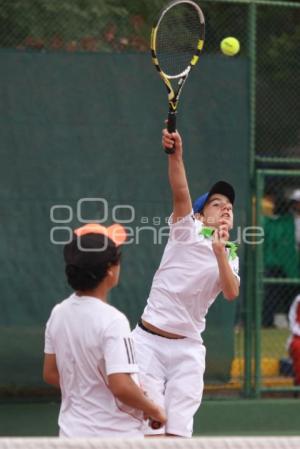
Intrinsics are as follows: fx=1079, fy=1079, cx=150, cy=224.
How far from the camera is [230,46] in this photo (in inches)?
270

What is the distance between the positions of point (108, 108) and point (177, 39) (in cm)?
102

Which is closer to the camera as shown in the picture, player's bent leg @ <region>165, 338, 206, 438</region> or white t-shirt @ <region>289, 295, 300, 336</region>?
player's bent leg @ <region>165, 338, 206, 438</region>

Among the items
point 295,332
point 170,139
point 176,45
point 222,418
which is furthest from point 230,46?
point 170,139

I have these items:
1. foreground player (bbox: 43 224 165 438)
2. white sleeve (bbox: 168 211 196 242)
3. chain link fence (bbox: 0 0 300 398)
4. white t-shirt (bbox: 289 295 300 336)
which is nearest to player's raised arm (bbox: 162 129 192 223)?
white sleeve (bbox: 168 211 196 242)

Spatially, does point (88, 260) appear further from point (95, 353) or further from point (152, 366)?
point (152, 366)

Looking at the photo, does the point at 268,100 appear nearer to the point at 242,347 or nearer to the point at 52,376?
the point at 242,347

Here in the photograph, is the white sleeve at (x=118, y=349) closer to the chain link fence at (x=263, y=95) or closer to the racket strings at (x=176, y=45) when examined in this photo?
the racket strings at (x=176, y=45)

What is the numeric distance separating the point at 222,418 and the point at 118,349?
3.58 m

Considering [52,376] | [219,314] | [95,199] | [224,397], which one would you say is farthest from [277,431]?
[52,376]

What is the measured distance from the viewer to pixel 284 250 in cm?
712

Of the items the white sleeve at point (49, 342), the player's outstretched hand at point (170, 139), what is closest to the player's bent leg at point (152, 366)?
the player's outstretched hand at point (170, 139)

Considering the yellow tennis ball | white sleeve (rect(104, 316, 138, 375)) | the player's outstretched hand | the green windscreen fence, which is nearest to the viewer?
white sleeve (rect(104, 316, 138, 375))

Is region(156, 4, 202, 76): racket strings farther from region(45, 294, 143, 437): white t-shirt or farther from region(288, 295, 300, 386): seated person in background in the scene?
region(45, 294, 143, 437): white t-shirt

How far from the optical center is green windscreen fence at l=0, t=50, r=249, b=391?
642 cm
